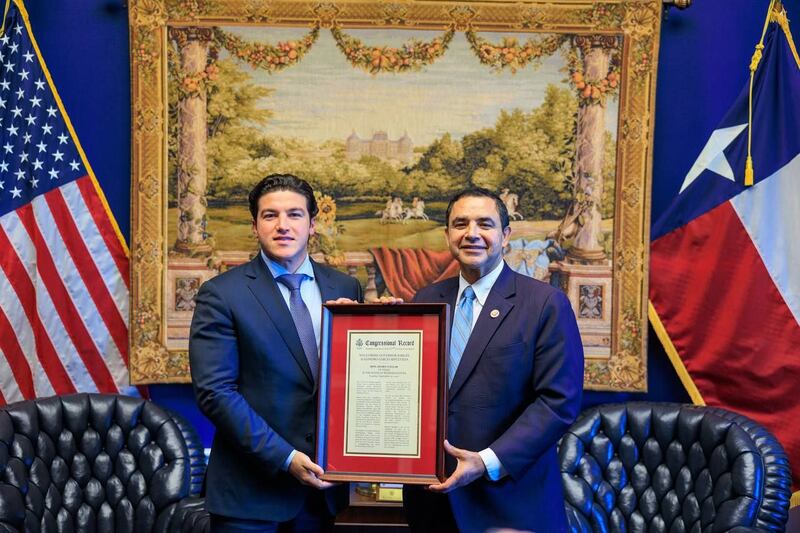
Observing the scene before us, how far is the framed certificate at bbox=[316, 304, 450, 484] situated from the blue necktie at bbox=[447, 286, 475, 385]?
14 cm

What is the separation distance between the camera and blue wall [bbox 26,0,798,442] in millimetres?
5184

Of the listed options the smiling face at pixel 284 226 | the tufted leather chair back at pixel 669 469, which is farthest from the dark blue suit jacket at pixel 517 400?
the tufted leather chair back at pixel 669 469

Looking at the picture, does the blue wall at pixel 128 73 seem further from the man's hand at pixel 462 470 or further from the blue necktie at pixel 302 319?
the man's hand at pixel 462 470

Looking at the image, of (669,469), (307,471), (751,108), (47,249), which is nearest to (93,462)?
(47,249)

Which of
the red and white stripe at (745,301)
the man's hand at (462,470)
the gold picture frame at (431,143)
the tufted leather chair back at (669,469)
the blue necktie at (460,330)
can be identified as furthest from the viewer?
the gold picture frame at (431,143)

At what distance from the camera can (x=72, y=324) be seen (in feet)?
16.8

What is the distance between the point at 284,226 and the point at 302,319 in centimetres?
35

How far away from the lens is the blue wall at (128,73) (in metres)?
5.18

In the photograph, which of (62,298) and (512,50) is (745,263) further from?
(62,298)

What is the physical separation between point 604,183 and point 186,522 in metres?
2.91

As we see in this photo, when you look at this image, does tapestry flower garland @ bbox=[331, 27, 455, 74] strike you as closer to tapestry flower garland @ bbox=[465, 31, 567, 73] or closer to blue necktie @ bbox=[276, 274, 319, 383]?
tapestry flower garland @ bbox=[465, 31, 567, 73]

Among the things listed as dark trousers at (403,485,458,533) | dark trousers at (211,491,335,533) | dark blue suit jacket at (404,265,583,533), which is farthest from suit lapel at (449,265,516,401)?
dark trousers at (211,491,335,533)

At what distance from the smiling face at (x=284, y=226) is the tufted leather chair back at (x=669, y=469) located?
2.16 m

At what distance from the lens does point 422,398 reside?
10.2ft
